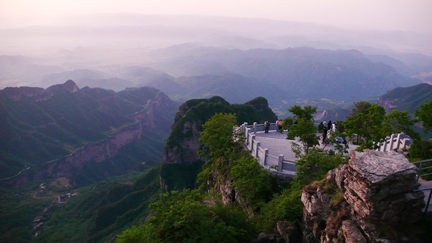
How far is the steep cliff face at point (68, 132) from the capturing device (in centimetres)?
11899

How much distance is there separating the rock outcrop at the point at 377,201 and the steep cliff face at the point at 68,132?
124 metres

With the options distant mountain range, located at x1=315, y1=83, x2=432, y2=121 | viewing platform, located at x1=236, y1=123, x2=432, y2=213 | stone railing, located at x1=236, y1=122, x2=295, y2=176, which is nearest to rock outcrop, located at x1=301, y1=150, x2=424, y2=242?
viewing platform, located at x1=236, y1=123, x2=432, y2=213

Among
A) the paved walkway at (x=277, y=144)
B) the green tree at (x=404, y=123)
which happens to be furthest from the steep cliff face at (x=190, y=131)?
the green tree at (x=404, y=123)

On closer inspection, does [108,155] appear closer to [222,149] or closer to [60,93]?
[60,93]

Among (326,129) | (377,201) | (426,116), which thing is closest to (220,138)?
(326,129)

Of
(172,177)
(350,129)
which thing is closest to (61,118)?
(172,177)

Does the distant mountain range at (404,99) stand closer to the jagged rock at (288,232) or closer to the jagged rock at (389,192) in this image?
the jagged rock at (288,232)

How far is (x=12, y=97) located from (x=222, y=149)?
15534 cm

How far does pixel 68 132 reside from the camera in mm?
142625

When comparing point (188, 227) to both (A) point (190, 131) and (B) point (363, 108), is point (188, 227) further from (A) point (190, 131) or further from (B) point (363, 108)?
(A) point (190, 131)

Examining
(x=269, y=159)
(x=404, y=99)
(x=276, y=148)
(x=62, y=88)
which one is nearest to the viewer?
(x=269, y=159)

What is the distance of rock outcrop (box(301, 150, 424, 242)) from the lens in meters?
8.91

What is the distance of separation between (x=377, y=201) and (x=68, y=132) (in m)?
156

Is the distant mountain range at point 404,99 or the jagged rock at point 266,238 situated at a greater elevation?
the jagged rock at point 266,238
